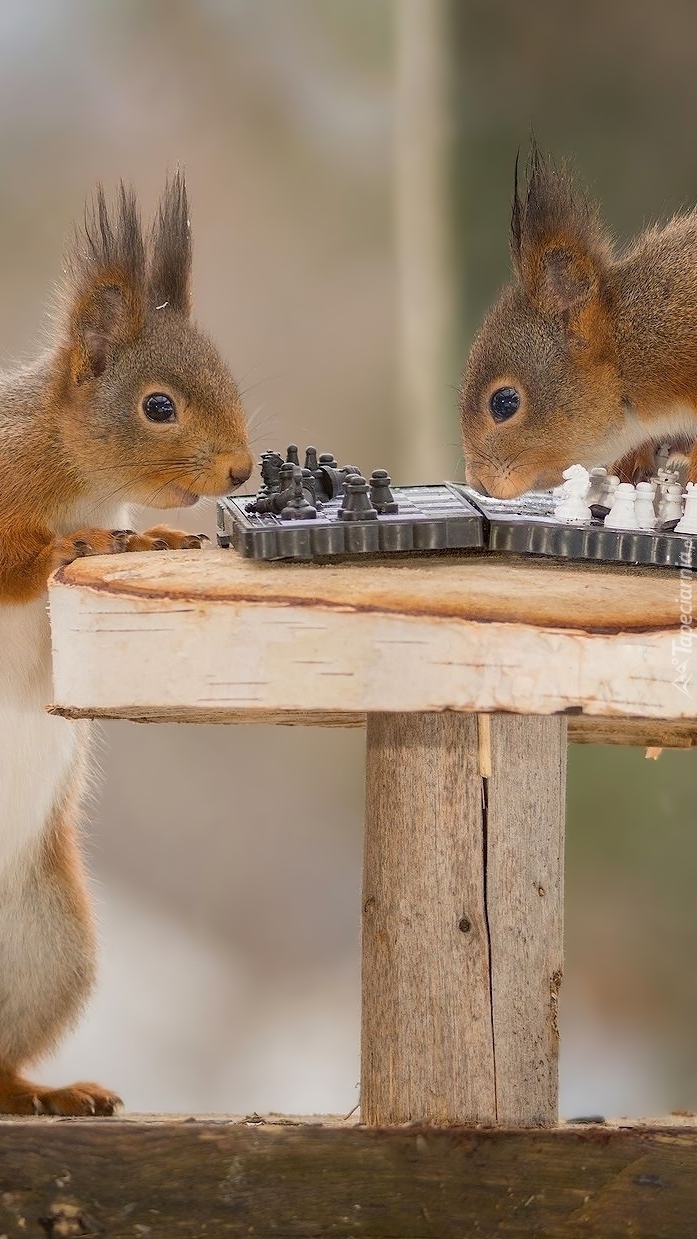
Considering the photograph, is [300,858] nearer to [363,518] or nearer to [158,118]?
[158,118]

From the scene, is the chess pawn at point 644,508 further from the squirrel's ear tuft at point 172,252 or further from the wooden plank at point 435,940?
the squirrel's ear tuft at point 172,252

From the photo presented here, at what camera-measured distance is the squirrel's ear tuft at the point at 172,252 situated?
150 centimetres

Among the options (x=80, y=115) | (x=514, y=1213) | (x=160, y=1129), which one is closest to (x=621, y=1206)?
(x=514, y=1213)

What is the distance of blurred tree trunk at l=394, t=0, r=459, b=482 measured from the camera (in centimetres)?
243

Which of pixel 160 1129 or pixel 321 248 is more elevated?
pixel 321 248

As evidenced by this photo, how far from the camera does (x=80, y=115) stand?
8.17 feet

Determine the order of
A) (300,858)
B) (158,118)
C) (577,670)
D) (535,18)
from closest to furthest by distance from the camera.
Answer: (577,670), (535,18), (158,118), (300,858)

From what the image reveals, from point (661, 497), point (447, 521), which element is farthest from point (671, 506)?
point (447, 521)

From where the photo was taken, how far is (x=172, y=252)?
1.51 metres

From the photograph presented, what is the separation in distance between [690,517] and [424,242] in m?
1.50

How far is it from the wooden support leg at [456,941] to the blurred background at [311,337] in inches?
53.9

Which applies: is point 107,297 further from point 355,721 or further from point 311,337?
point 311,337

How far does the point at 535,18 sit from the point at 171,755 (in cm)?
146

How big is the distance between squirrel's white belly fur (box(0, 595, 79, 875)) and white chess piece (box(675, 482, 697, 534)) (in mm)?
667
